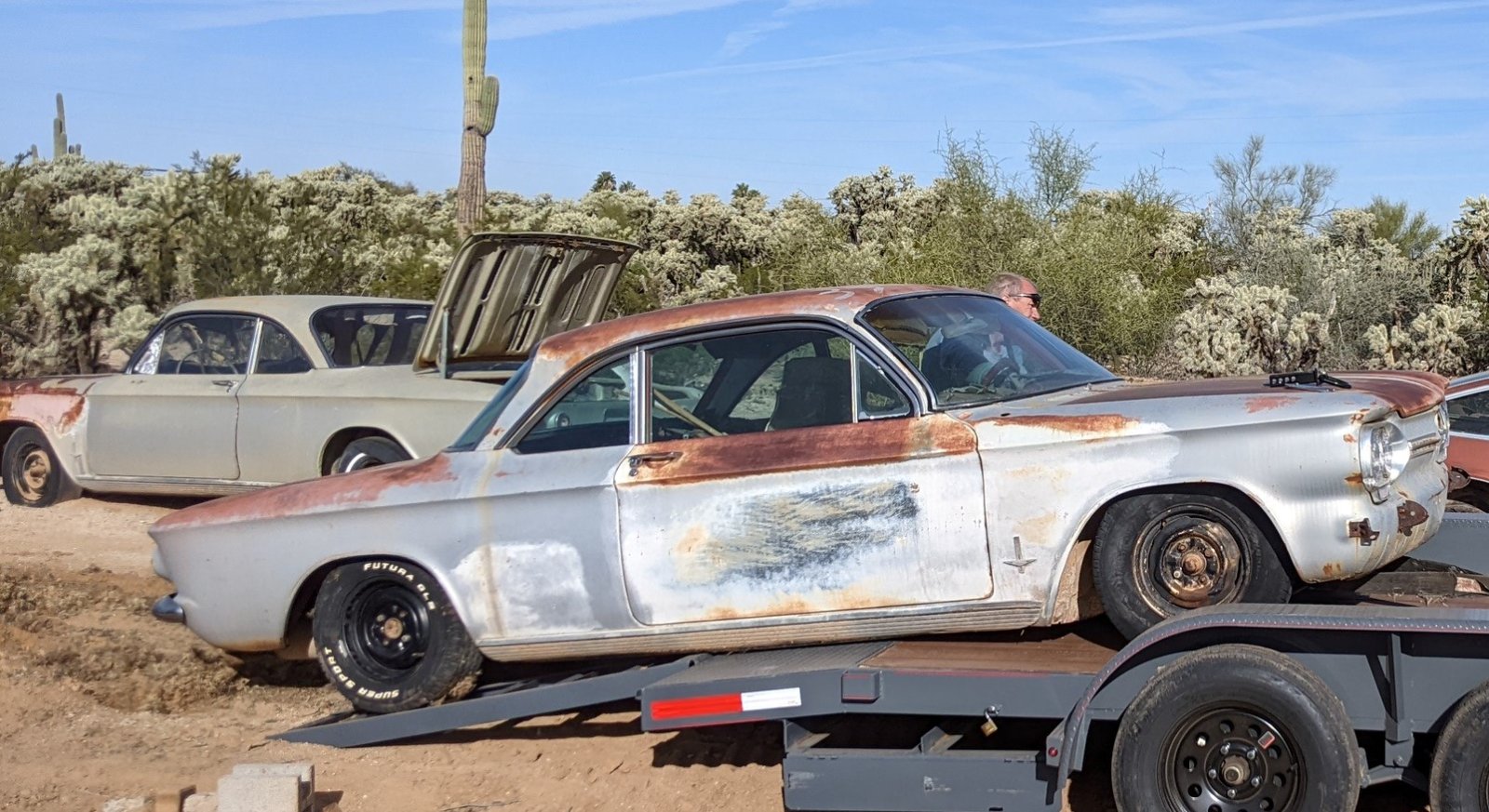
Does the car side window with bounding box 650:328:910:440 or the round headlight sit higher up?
the car side window with bounding box 650:328:910:440

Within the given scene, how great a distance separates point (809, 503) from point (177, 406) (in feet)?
20.4

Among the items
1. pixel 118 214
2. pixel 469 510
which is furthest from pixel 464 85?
pixel 469 510

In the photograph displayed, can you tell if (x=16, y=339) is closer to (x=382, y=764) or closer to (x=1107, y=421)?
(x=382, y=764)

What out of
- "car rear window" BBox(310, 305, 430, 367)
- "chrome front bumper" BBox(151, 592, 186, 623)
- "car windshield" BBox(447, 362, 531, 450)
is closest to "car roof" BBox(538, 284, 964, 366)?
"car windshield" BBox(447, 362, 531, 450)

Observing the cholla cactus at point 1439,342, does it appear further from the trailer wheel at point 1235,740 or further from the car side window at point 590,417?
the trailer wheel at point 1235,740

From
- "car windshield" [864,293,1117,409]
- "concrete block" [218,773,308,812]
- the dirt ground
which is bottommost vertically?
the dirt ground

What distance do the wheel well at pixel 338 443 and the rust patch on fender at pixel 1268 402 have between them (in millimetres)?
5910

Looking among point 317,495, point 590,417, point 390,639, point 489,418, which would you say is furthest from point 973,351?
point 317,495

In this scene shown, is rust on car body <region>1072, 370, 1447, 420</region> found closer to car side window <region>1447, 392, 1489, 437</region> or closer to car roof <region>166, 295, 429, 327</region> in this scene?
car side window <region>1447, 392, 1489, 437</region>

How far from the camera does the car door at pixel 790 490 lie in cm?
493

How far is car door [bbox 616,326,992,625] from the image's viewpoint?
4926mm

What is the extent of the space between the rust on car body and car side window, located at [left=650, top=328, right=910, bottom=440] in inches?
30.4

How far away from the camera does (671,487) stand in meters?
5.25

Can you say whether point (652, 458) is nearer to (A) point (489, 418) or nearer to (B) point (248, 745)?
(A) point (489, 418)
